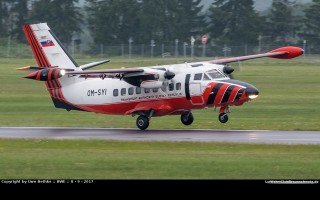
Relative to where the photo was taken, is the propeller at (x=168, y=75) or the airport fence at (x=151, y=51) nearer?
the propeller at (x=168, y=75)

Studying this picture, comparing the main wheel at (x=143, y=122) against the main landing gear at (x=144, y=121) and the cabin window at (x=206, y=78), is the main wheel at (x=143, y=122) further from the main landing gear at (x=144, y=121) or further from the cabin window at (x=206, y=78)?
the cabin window at (x=206, y=78)

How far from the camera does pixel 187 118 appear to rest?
36.7 metres

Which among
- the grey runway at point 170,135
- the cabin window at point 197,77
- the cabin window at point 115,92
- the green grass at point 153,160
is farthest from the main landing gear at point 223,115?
the green grass at point 153,160

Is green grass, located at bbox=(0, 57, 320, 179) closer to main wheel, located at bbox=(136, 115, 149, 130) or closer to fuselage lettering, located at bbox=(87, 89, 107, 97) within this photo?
fuselage lettering, located at bbox=(87, 89, 107, 97)

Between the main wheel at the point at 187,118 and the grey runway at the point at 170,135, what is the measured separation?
158 centimetres

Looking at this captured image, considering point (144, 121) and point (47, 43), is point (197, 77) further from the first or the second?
point (47, 43)

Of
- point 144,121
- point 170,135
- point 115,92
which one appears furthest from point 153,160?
point 115,92

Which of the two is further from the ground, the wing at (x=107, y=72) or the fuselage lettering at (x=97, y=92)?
the wing at (x=107, y=72)

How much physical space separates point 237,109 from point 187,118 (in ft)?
32.9

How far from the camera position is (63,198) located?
52.6ft

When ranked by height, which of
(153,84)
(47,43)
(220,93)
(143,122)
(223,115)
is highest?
(47,43)

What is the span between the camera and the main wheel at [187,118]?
3669 centimetres

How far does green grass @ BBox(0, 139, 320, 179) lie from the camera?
22.1 meters

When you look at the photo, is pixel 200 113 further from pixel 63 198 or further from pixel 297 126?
pixel 63 198
